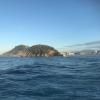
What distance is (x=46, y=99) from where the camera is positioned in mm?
13742

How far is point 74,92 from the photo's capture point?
15.5m

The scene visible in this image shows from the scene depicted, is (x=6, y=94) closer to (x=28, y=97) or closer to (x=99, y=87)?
(x=28, y=97)

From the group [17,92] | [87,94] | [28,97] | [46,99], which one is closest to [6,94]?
[17,92]

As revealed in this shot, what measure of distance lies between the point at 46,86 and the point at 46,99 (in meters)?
3.90

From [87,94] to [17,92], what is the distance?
16.8 feet

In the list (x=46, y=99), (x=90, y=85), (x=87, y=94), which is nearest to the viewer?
(x=46, y=99)

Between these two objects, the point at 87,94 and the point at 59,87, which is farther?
the point at 59,87

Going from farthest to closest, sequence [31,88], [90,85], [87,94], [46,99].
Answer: [90,85] → [31,88] → [87,94] → [46,99]

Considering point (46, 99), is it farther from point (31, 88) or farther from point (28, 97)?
point (31, 88)

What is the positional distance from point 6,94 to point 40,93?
2.45 m

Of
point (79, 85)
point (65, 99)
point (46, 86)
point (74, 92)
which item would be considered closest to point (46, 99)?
point (65, 99)

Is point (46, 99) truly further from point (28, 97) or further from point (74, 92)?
point (74, 92)

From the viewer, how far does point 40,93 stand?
50.1 ft

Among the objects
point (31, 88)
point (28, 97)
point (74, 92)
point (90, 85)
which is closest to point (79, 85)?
point (90, 85)
